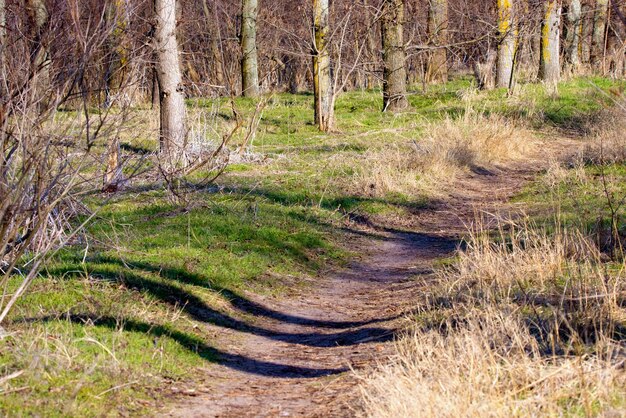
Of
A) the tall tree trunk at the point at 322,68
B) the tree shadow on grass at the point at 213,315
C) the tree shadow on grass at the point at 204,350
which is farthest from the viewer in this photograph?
the tall tree trunk at the point at 322,68

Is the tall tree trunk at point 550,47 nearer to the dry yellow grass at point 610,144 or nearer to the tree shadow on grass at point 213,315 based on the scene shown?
the dry yellow grass at point 610,144

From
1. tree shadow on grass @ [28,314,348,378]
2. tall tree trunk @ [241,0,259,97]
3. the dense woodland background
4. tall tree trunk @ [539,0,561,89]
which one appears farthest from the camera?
tall tree trunk @ [241,0,259,97]

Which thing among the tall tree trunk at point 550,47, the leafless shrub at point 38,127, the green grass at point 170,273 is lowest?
the green grass at point 170,273

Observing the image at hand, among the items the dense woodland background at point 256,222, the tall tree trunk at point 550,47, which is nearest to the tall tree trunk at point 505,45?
the tall tree trunk at point 550,47

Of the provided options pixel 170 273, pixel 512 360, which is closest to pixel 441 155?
pixel 170 273

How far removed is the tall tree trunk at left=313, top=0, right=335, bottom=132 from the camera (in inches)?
677

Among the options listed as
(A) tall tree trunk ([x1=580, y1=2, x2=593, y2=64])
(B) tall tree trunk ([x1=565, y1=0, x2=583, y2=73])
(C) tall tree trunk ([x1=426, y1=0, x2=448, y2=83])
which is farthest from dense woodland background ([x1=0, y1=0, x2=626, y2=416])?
(A) tall tree trunk ([x1=580, y1=2, x2=593, y2=64])

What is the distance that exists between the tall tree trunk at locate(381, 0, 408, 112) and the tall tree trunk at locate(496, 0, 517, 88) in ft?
9.83

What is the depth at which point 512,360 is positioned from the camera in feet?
15.5

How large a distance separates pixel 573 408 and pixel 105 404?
2.57m

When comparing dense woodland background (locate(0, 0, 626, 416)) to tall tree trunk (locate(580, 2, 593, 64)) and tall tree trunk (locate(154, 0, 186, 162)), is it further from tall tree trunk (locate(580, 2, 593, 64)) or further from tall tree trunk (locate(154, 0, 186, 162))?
tall tree trunk (locate(580, 2, 593, 64))

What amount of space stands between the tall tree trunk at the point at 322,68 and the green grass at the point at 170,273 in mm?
1427

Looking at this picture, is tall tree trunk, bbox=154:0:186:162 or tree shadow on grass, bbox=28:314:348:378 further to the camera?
tall tree trunk, bbox=154:0:186:162

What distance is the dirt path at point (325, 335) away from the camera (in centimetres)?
534
